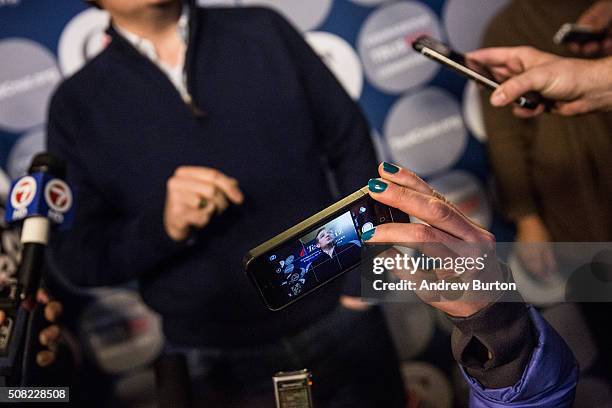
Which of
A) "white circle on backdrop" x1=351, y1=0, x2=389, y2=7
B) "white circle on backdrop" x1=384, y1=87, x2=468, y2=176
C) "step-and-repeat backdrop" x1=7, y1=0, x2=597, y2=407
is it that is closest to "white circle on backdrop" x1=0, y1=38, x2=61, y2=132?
"step-and-repeat backdrop" x1=7, y1=0, x2=597, y2=407

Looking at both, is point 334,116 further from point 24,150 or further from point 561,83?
point 24,150

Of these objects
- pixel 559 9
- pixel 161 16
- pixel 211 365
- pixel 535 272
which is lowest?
pixel 535 272

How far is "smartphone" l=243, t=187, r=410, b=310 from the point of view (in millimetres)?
729

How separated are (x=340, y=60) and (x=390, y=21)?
19 cm

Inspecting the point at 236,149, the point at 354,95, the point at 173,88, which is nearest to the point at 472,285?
the point at 236,149

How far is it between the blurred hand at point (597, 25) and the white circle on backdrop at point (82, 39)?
1.21m

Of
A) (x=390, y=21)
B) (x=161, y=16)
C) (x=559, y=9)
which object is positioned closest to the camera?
(x=161, y=16)

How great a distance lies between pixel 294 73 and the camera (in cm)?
125

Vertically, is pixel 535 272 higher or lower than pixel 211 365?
lower

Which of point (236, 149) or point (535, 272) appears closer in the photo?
point (236, 149)

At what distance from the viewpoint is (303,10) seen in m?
1.66

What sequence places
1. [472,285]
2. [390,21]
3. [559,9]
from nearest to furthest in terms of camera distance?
[472,285] < [559,9] < [390,21]

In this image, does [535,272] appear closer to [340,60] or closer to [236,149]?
[340,60]

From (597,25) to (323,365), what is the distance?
1095 mm
